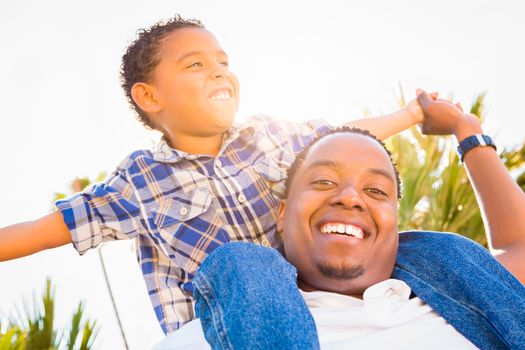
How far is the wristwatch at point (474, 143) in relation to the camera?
265 centimetres

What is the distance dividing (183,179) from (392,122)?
4.01 ft

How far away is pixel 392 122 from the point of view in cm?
317

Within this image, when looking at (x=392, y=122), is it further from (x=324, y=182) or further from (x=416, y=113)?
(x=324, y=182)

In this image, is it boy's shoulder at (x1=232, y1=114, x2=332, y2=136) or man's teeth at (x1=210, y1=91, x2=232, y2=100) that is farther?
boy's shoulder at (x1=232, y1=114, x2=332, y2=136)

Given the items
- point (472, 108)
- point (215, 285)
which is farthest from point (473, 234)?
point (215, 285)

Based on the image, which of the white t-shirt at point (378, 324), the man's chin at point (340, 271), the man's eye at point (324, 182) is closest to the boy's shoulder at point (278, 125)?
the man's eye at point (324, 182)

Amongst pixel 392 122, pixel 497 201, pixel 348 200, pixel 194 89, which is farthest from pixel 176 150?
pixel 497 201

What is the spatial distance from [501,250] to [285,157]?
3.67 ft

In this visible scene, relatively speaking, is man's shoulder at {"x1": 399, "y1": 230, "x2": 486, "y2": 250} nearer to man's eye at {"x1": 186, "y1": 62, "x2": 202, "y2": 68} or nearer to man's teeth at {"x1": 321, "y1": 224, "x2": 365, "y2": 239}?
man's teeth at {"x1": 321, "y1": 224, "x2": 365, "y2": 239}

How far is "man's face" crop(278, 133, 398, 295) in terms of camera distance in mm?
2055

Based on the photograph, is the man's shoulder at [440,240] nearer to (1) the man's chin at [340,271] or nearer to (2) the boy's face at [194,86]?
(1) the man's chin at [340,271]

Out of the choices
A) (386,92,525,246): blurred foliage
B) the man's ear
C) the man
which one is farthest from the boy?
(386,92,525,246): blurred foliage

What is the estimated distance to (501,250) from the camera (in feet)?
7.38

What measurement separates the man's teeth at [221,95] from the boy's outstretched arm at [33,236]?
93cm
